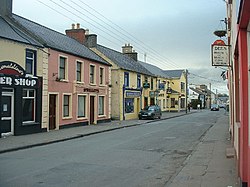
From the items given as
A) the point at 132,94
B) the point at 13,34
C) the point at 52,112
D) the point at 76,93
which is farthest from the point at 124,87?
the point at 13,34

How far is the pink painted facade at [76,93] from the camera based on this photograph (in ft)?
72.7

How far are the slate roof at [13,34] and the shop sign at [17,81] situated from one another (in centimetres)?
206

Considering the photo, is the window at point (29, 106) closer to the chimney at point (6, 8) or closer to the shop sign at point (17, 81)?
the shop sign at point (17, 81)

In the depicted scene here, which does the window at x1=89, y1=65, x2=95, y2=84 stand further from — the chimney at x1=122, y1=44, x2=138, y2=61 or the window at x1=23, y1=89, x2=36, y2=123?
the chimney at x1=122, y1=44, x2=138, y2=61

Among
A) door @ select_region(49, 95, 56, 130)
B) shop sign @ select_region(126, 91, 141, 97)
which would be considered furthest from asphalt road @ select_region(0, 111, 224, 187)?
shop sign @ select_region(126, 91, 141, 97)

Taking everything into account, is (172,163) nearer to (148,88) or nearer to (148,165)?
(148,165)

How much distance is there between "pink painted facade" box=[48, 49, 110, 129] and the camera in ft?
72.7

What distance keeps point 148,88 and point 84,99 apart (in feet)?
58.9

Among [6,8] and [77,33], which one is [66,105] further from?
[77,33]

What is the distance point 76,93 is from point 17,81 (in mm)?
7428

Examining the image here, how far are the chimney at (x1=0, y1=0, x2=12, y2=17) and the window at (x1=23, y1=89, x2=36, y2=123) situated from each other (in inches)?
218

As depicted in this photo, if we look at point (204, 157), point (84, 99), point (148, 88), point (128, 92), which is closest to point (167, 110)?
point (148, 88)

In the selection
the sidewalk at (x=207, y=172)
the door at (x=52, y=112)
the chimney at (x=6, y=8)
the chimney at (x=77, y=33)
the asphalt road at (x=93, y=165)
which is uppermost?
the chimney at (x=77, y=33)

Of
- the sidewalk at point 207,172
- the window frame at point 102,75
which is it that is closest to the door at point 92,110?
the window frame at point 102,75
